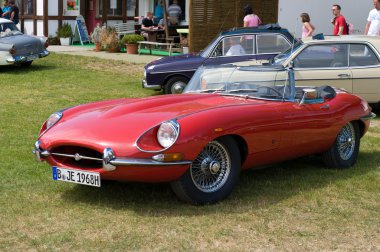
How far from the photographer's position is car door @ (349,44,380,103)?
10.8 m

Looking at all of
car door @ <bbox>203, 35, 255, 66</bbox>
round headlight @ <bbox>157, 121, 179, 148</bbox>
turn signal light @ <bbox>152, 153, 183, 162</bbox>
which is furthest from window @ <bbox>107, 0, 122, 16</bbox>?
turn signal light @ <bbox>152, 153, 183, 162</bbox>

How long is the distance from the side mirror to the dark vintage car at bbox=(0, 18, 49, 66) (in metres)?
11.3

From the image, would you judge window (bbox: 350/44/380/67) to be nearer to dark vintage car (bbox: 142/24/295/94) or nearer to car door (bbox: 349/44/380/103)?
car door (bbox: 349/44/380/103)

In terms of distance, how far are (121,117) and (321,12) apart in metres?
15.8

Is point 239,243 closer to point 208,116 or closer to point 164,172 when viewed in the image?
point 164,172

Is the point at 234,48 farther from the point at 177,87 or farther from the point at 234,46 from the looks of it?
the point at 177,87

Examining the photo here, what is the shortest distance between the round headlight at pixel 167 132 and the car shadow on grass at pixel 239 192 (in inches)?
23.8

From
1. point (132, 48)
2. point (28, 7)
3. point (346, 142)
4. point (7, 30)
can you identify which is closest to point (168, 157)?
point (346, 142)

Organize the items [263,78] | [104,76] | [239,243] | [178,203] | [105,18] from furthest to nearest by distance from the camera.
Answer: [105,18] < [104,76] < [263,78] < [178,203] < [239,243]

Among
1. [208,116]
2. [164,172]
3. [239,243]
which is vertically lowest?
[239,243]

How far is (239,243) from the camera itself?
5012 millimetres

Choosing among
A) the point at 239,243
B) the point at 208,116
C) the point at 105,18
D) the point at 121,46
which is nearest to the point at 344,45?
the point at 208,116

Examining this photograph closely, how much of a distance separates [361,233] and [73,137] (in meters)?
2.44

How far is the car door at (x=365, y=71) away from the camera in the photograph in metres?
10.8
